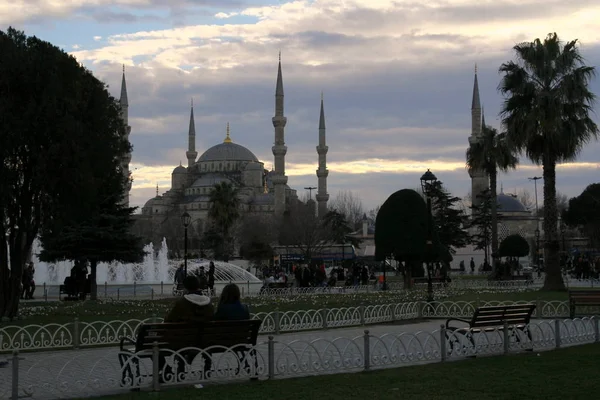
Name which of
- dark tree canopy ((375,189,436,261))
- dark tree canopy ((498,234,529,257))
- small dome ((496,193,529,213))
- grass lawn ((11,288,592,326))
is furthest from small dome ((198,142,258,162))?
grass lawn ((11,288,592,326))

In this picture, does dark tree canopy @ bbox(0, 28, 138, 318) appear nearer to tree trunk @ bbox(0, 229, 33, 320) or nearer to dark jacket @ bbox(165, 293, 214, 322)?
tree trunk @ bbox(0, 229, 33, 320)

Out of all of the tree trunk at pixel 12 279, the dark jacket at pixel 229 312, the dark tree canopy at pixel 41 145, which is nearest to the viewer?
the dark jacket at pixel 229 312

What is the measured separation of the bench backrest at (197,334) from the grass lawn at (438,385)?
0.54m

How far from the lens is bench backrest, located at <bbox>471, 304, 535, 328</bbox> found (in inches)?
450

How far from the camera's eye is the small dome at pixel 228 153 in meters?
141

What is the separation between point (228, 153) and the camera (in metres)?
141

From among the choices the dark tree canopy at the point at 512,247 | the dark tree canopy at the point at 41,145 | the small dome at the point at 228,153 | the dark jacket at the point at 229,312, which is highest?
the small dome at the point at 228,153

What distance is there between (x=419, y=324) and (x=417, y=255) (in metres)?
13.1

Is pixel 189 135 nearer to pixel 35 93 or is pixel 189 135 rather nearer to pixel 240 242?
pixel 240 242

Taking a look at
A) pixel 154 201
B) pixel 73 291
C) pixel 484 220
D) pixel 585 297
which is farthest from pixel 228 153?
pixel 585 297

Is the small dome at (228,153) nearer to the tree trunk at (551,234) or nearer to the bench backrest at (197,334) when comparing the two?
the tree trunk at (551,234)

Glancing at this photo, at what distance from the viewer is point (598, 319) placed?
1334 cm

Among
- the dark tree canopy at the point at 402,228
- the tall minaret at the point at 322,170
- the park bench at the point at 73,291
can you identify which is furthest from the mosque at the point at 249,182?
the park bench at the point at 73,291

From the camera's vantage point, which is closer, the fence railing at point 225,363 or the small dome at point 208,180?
the fence railing at point 225,363
